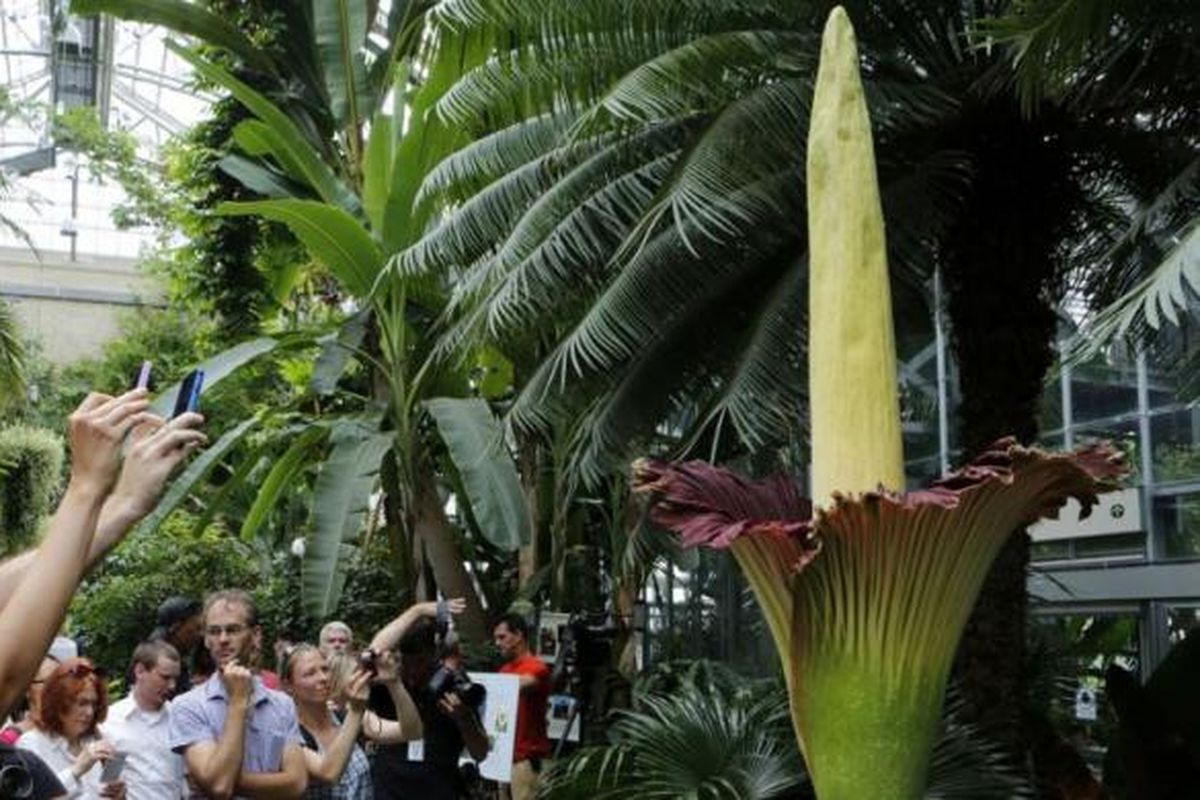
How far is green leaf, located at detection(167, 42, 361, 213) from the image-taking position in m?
8.80

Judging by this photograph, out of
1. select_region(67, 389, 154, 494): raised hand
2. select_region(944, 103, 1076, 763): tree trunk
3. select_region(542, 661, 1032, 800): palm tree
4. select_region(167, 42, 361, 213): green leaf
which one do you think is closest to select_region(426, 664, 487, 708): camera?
select_region(542, 661, 1032, 800): palm tree

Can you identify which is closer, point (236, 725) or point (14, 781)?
point (14, 781)

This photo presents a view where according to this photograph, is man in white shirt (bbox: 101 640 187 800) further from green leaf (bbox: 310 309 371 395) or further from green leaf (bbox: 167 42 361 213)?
green leaf (bbox: 167 42 361 213)

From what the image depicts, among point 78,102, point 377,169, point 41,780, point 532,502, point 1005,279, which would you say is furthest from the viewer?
point 78,102

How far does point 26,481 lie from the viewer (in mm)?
14734

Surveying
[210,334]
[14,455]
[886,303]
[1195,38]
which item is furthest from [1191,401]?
[14,455]

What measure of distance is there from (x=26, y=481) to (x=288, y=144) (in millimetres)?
7266

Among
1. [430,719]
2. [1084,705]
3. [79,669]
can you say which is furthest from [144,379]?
[1084,705]

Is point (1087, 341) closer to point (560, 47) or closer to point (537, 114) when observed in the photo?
point (560, 47)

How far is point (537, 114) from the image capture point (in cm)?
627

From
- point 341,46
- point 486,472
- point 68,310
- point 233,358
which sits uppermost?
point 68,310

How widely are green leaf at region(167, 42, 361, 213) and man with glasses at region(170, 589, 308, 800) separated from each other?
509 cm

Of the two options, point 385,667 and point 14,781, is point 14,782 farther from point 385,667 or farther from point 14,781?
point 385,667

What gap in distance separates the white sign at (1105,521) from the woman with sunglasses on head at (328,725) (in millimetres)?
5124
